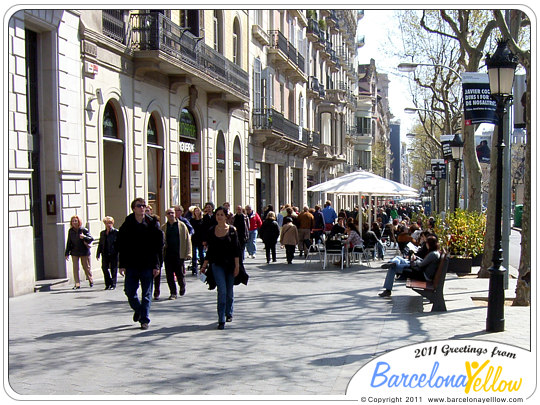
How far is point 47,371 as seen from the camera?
6816 millimetres

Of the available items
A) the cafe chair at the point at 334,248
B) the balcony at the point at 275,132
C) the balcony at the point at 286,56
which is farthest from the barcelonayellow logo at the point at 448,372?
the balcony at the point at 286,56

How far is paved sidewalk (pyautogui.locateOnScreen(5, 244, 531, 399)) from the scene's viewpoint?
643 cm

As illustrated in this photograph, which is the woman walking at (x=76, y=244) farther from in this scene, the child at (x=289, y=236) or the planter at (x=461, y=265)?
the planter at (x=461, y=265)

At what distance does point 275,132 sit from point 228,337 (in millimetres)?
23345

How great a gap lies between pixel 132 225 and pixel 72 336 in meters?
1.71

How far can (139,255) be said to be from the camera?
902 centimetres

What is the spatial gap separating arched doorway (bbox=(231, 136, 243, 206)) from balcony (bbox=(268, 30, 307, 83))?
7333 mm

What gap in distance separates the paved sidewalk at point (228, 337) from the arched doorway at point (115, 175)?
177 inches

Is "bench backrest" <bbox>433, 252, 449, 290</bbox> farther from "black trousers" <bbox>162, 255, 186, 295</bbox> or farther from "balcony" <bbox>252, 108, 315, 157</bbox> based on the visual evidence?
"balcony" <bbox>252, 108, 315, 157</bbox>

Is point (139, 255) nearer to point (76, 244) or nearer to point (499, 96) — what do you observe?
point (76, 244)

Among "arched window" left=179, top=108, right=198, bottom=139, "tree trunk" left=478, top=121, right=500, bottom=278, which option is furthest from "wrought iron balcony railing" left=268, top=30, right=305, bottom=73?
"tree trunk" left=478, top=121, right=500, bottom=278

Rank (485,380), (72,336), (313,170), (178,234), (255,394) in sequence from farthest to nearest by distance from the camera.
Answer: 1. (313,170)
2. (178,234)
3. (72,336)
4. (255,394)
5. (485,380)
